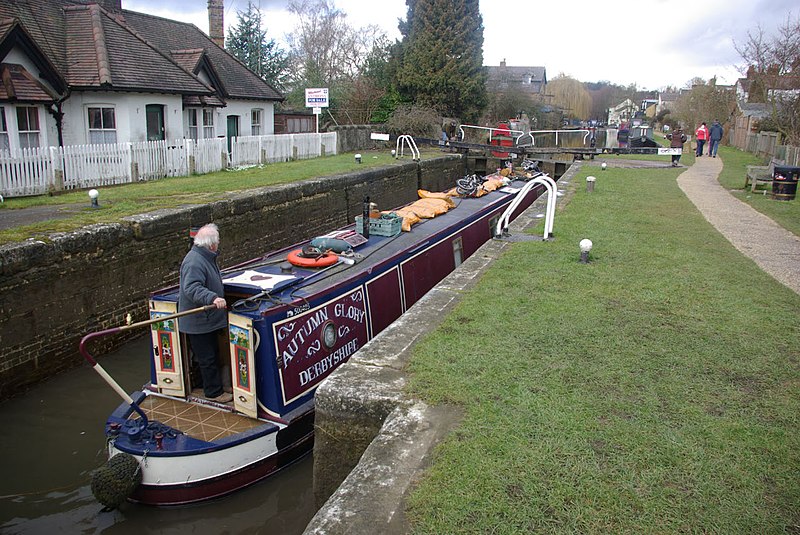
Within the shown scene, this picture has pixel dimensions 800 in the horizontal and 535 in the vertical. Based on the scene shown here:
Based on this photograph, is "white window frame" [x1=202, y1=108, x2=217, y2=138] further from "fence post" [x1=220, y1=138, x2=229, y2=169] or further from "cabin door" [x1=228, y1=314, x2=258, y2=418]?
"cabin door" [x1=228, y1=314, x2=258, y2=418]

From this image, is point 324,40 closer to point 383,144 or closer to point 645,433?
point 383,144

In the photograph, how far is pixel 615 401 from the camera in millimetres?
3965

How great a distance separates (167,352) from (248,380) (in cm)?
94

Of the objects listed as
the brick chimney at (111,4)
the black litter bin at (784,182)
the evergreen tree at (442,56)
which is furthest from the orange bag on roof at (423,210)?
the evergreen tree at (442,56)

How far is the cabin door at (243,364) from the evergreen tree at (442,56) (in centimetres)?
2462

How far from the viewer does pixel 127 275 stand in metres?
8.98

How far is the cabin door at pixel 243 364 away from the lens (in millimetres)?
5504

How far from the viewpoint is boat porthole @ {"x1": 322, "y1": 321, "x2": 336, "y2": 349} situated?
6254 mm

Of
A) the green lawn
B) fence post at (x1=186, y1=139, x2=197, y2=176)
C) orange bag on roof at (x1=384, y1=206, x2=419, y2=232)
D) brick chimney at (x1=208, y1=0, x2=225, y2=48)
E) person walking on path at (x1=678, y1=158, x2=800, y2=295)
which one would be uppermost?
brick chimney at (x1=208, y1=0, x2=225, y2=48)

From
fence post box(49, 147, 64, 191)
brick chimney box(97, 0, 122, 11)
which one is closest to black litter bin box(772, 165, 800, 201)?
fence post box(49, 147, 64, 191)

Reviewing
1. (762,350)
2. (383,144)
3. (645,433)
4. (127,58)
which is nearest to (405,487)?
(645,433)

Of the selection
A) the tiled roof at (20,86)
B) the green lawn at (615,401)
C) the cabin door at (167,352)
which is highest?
the tiled roof at (20,86)

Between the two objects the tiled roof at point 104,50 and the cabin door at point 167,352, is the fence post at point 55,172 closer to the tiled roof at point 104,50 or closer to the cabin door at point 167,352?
the tiled roof at point 104,50

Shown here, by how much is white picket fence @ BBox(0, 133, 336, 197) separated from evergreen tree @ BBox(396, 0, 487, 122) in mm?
11923
